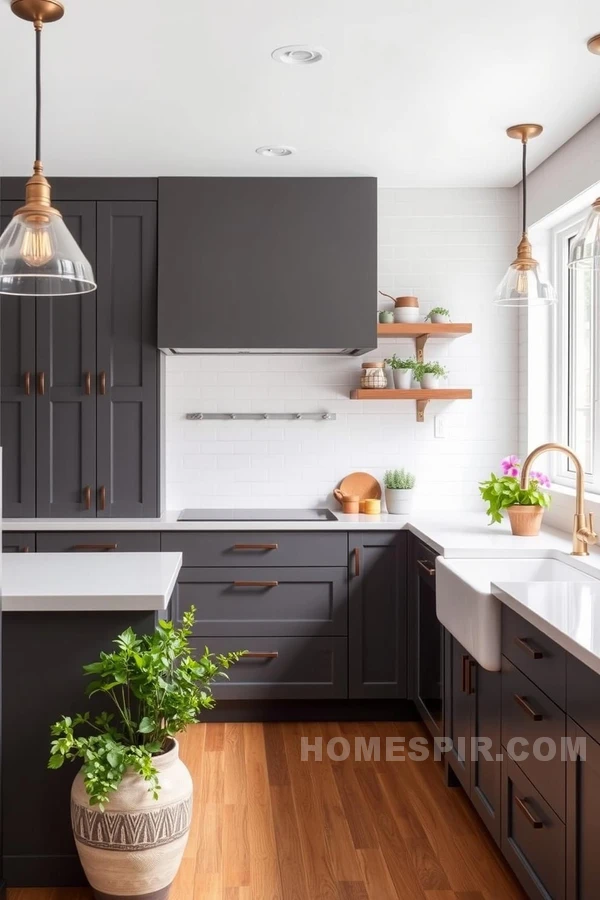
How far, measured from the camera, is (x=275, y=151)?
3736 millimetres

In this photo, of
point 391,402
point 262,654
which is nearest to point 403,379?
point 391,402

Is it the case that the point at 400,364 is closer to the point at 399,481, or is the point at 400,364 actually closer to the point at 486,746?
the point at 399,481

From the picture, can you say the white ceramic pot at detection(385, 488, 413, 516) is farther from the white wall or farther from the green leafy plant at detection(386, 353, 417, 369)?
the green leafy plant at detection(386, 353, 417, 369)

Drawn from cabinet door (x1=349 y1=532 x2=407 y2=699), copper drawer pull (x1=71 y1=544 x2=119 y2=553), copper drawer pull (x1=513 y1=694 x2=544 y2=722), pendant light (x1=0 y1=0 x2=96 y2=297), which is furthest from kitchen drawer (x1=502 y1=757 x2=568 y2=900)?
copper drawer pull (x1=71 y1=544 x2=119 y2=553)

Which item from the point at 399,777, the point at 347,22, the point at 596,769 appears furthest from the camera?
the point at 399,777

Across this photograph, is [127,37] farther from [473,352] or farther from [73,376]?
[473,352]

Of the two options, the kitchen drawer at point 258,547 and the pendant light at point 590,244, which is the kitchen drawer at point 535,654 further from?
the kitchen drawer at point 258,547

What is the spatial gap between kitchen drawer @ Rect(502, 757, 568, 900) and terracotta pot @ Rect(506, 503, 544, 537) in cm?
130

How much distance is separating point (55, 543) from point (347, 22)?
99.5 inches

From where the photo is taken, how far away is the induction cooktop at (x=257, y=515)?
13.3 feet

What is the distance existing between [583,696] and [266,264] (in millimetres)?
2745

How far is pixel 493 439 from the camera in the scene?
4500 mm

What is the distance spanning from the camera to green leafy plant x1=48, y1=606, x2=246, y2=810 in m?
2.19

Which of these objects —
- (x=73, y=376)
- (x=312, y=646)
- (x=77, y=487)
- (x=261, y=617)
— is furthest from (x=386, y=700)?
(x=73, y=376)
